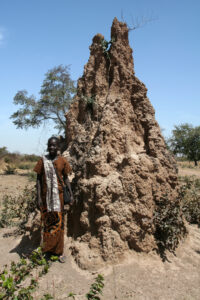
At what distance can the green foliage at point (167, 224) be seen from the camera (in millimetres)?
3533

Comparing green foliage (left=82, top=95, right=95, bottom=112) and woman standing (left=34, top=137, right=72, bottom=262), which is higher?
green foliage (left=82, top=95, right=95, bottom=112)

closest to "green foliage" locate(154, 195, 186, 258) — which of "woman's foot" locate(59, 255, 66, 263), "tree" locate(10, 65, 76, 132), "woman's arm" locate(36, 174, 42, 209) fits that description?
"woman's foot" locate(59, 255, 66, 263)

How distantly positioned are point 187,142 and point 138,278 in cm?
2410

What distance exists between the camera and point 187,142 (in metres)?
25.5

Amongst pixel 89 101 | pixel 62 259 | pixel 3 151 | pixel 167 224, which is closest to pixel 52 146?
pixel 89 101

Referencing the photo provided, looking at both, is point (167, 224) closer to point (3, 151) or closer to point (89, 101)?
point (89, 101)

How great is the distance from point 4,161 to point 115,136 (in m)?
20.1

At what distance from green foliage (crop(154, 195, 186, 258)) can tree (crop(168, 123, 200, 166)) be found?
22673 millimetres

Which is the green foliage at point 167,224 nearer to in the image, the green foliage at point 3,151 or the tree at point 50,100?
the tree at point 50,100

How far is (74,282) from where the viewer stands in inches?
118

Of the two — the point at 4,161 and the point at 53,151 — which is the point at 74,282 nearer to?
the point at 53,151

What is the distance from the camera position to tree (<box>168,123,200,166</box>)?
25406 mm

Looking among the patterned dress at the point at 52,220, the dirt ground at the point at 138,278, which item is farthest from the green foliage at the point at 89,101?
the dirt ground at the point at 138,278

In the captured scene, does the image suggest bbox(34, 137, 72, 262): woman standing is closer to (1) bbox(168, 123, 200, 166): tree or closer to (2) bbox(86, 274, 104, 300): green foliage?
(2) bbox(86, 274, 104, 300): green foliage
